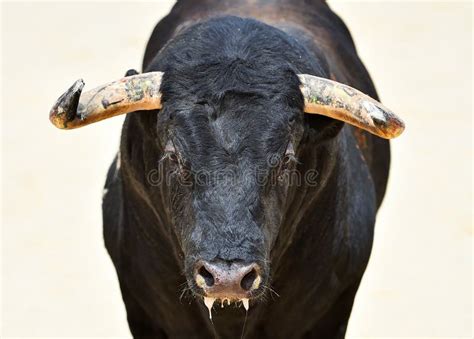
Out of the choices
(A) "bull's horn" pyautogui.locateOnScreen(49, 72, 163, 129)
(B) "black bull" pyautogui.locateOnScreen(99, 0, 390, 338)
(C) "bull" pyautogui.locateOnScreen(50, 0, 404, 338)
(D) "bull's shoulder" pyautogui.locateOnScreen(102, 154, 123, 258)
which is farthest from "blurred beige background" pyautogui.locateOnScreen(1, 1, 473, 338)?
(A) "bull's horn" pyautogui.locateOnScreen(49, 72, 163, 129)

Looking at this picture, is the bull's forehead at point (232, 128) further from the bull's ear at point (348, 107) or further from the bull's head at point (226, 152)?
the bull's ear at point (348, 107)

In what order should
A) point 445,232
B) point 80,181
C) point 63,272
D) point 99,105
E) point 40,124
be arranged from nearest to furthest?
1. point 99,105
2. point 63,272
3. point 445,232
4. point 80,181
5. point 40,124

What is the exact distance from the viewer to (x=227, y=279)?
21.5ft

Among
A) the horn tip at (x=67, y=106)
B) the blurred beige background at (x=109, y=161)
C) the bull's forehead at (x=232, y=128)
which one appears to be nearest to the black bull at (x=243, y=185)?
the bull's forehead at (x=232, y=128)

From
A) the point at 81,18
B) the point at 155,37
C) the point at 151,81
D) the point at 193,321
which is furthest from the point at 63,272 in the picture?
the point at 81,18

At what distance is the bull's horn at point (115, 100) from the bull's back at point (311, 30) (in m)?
1.57

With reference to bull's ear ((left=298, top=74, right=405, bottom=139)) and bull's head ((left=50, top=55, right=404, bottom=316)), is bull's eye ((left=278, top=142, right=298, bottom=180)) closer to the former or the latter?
bull's head ((left=50, top=55, right=404, bottom=316))

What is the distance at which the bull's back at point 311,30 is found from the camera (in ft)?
29.9

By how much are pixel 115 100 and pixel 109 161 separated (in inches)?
288

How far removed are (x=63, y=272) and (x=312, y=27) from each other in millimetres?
4021

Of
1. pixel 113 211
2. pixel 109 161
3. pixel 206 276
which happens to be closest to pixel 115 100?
pixel 206 276

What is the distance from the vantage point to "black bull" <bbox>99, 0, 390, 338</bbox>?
694cm

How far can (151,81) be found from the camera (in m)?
7.37

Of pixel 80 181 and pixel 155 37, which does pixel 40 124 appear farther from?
pixel 155 37
